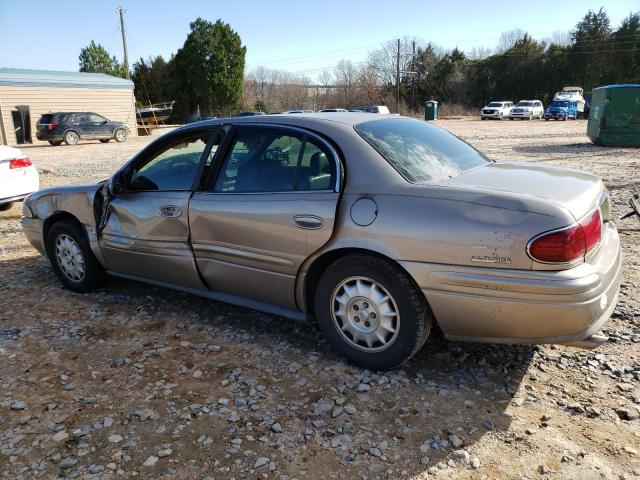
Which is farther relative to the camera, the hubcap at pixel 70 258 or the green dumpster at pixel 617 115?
the green dumpster at pixel 617 115

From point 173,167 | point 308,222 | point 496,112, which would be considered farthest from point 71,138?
point 496,112

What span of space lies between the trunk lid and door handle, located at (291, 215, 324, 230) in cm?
82

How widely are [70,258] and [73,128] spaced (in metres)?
23.4

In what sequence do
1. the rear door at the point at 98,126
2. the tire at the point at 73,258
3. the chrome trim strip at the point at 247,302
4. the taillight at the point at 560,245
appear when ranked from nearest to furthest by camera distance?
1. the taillight at the point at 560,245
2. the chrome trim strip at the point at 247,302
3. the tire at the point at 73,258
4. the rear door at the point at 98,126

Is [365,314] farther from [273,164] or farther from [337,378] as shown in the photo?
[273,164]

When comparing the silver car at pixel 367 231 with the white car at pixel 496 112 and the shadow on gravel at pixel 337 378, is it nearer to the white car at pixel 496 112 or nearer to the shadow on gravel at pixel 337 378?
the shadow on gravel at pixel 337 378

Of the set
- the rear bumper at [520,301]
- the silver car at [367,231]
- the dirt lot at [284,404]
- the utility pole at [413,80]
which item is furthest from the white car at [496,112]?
the rear bumper at [520,301]

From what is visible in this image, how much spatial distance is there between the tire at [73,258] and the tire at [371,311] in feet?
7.86

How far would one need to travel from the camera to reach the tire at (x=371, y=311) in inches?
117

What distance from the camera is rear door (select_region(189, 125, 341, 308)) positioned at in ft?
10.6

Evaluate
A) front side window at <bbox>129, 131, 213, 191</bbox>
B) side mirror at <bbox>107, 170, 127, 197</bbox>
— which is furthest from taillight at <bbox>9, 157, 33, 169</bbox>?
front side window at <bbox>129, 131, 213, 191</bbox>

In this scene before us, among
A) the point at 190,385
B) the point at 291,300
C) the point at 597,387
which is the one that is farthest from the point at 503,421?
the point at 190,385

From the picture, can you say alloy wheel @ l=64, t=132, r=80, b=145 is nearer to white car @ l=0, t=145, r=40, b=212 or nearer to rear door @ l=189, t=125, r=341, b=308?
white car @ l=0, t=145, r=40, b=212

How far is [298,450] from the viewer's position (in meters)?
2.55
